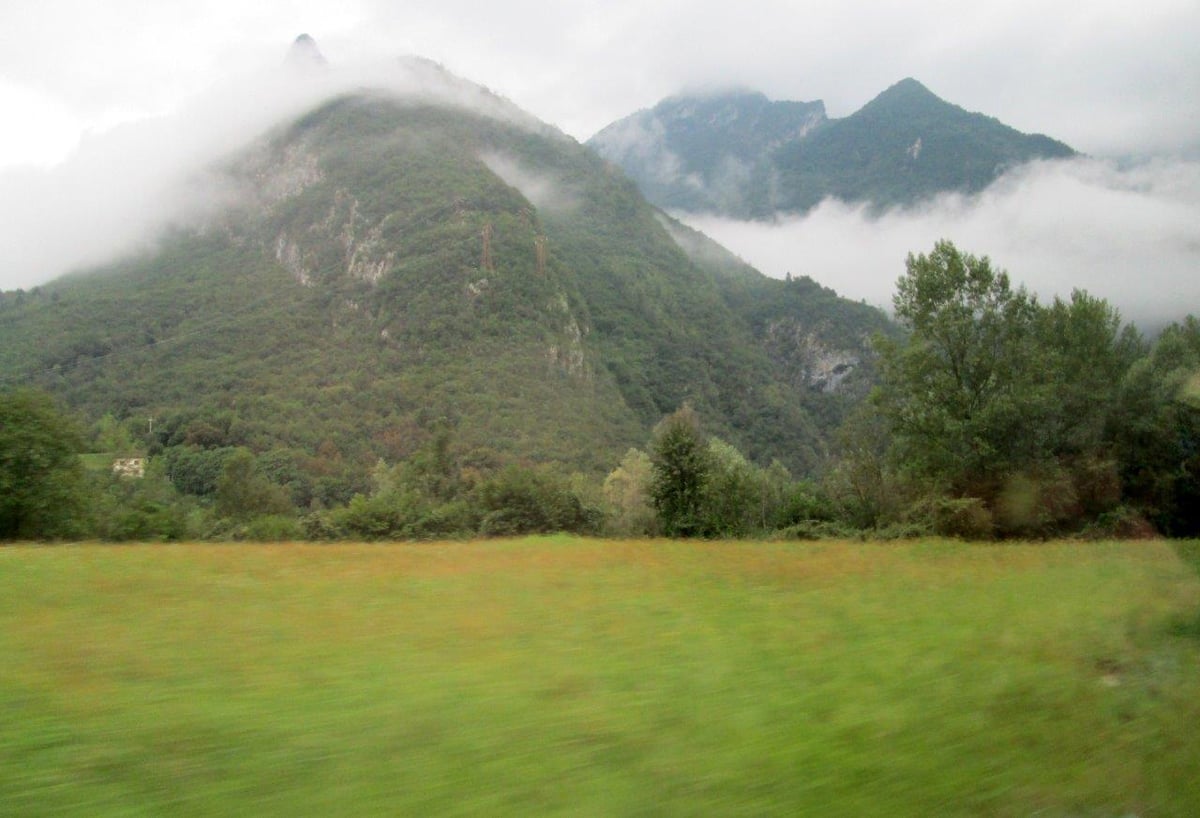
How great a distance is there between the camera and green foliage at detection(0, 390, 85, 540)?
85.4 ft

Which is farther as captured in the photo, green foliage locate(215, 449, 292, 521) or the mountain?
the mountain

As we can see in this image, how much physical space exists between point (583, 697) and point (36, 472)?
95.4ft

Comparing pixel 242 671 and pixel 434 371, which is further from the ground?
pixel 434 371

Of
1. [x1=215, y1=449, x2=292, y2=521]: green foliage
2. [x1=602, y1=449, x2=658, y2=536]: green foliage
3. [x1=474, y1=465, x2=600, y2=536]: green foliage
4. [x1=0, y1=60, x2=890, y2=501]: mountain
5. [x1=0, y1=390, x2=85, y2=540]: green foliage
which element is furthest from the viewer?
[x1=0, y1=60, x2=890, y2=501]: mountain

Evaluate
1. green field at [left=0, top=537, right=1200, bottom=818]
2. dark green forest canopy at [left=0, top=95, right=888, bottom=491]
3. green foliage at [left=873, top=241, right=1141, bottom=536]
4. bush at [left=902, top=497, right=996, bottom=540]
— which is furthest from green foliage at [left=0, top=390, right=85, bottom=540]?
dark green forest canopy at [left=0, top=95, right=888, bottom=491]

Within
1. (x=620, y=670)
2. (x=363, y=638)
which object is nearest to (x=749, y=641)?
(x=620, y=670)

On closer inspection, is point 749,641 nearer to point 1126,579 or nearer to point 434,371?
point 1126,579

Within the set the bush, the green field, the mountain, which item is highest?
the mountain

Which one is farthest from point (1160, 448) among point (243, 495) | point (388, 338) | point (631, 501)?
point (388, 338)

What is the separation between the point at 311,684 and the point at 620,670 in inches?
104

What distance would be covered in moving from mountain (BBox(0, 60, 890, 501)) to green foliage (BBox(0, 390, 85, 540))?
40094mm

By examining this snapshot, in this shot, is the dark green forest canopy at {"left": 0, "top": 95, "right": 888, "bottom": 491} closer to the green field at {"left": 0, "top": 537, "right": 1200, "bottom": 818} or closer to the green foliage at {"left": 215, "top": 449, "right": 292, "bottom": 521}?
the green foliage at {"left": 215, "top": 449, "right": 292, "bottom": 521}

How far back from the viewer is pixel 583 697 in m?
6.05

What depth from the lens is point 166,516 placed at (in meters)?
29.7
